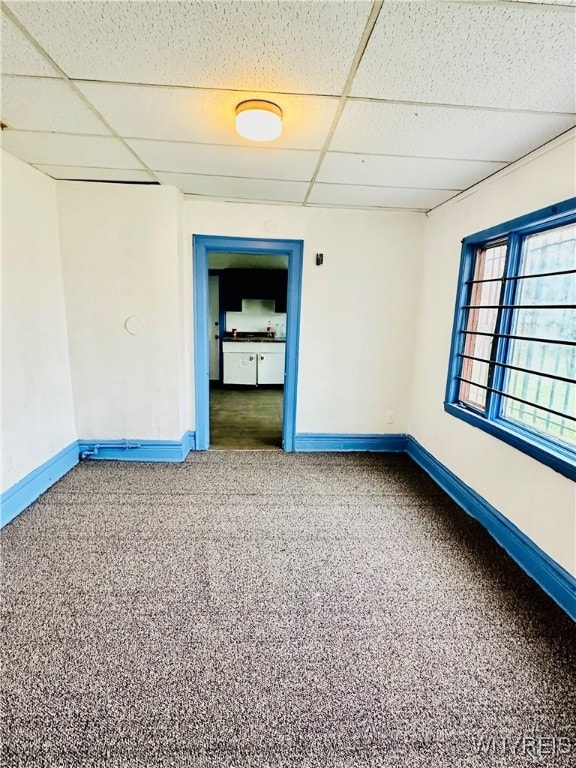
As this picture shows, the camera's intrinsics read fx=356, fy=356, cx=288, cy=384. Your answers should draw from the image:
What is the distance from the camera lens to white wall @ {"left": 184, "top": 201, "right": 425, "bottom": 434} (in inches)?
133

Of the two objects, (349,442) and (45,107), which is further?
(349,442)

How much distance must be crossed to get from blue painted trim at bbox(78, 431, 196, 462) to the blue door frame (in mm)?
340

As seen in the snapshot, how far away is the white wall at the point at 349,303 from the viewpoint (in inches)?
133

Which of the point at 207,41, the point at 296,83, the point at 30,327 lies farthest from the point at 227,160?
the point at 30,327

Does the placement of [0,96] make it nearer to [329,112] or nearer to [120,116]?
[120,116]

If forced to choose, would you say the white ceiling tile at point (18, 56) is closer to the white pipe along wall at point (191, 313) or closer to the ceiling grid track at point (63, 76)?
the ceiling grid track at point (63, 76)

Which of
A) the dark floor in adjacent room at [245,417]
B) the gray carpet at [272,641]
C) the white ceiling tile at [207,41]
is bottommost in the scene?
the gray carpet at [272,641]

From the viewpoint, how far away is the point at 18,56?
4.65 feet

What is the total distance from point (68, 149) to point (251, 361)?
14.9 ft

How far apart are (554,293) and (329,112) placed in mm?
1616

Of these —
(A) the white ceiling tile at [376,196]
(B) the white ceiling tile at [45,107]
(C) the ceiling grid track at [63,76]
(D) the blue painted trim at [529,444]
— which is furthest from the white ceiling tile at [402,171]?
(D) the blue painted trim at [529,444]

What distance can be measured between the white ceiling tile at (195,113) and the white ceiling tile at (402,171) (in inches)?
13.9

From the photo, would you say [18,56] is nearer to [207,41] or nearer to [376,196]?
[207,41]

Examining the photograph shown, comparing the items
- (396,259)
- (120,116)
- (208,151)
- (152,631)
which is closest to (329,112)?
(208,151)
